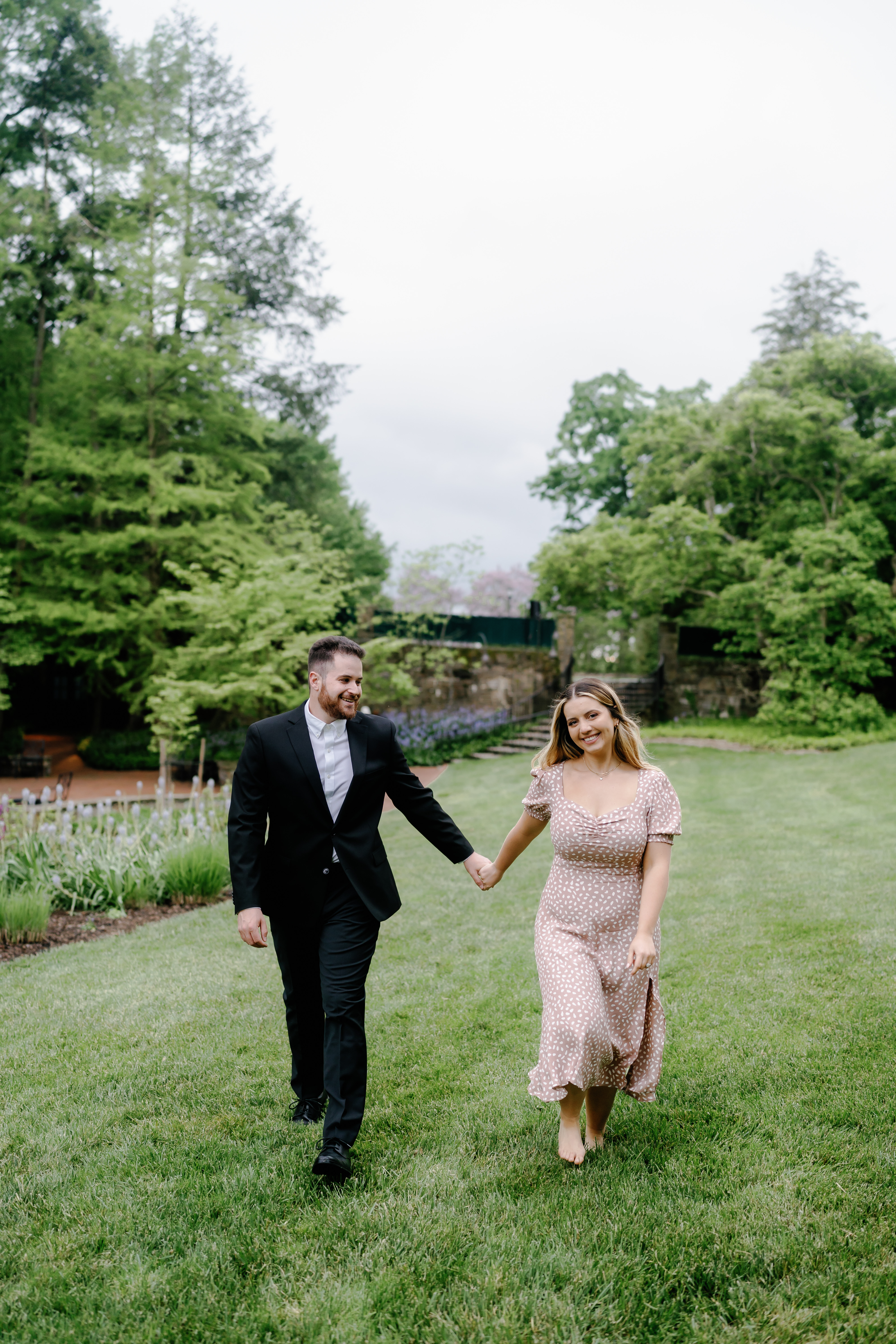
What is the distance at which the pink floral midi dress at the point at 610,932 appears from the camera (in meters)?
3.05

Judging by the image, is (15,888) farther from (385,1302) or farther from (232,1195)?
(385,1302)

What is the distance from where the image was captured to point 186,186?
19422 mm

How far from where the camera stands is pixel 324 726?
3463 millimetres

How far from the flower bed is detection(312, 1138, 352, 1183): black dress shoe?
12.8 feet

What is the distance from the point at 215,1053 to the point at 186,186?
2000cm

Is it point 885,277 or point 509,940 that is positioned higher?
point 885,277

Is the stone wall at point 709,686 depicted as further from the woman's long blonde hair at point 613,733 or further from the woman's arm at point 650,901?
the woman's arm at point 650,901

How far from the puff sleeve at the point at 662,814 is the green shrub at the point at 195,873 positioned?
5.37 metres

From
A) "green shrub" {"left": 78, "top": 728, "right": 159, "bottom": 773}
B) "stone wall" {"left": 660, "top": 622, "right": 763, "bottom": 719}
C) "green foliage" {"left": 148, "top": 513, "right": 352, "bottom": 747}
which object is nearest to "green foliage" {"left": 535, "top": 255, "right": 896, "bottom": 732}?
"stone wall" {"left": 660, "top": 622, "right": 763, "bottom": 719}

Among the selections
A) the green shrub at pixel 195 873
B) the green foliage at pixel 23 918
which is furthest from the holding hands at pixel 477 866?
the green shrub at pixel 195 873

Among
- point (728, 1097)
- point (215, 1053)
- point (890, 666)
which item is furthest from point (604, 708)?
point (890, 666)

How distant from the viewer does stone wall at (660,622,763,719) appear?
71.7 ft

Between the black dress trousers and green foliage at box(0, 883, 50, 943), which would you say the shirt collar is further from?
green foliage at box(0, 883, 50, 943)

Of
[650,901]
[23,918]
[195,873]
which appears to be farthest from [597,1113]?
[195,873]
